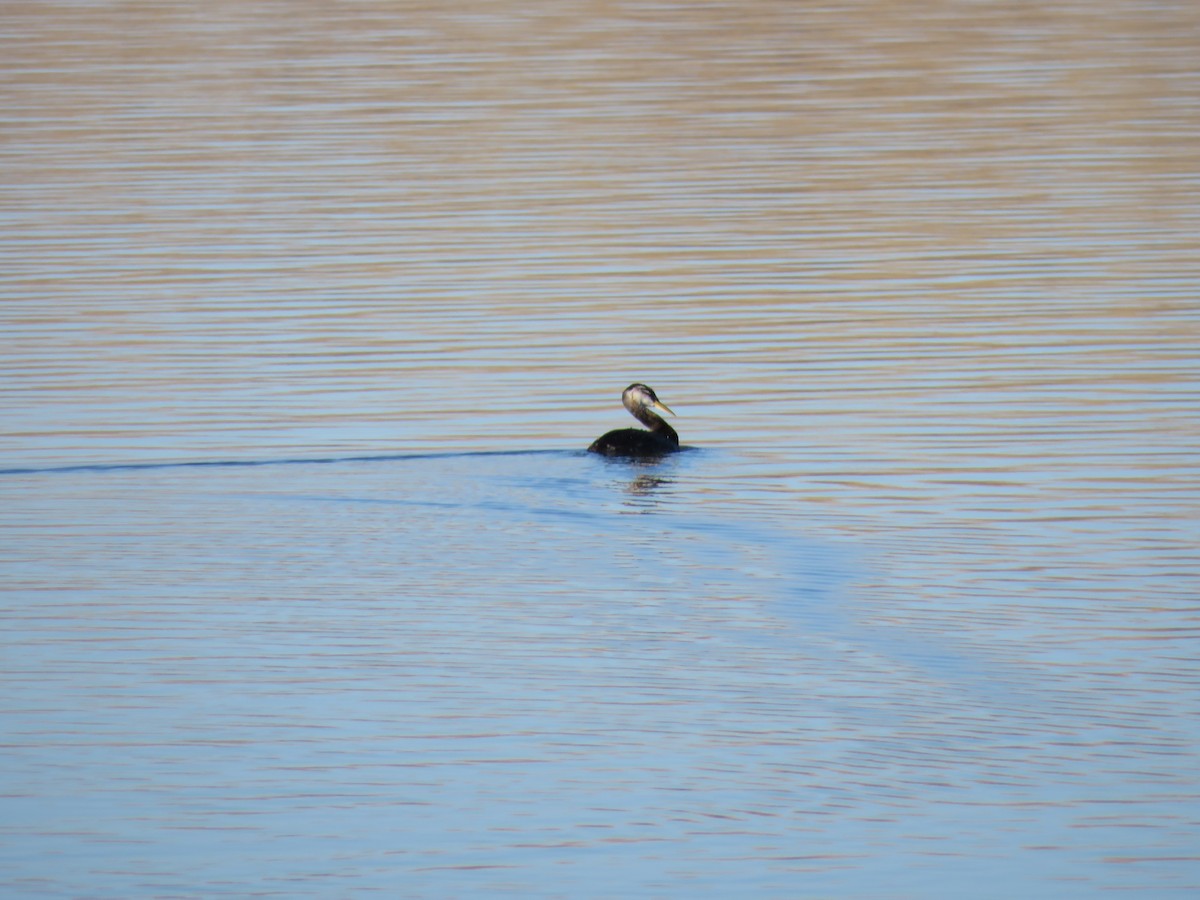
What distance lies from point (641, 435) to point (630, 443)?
10cm

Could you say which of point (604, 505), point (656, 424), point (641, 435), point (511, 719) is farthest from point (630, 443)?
point (511, 719)

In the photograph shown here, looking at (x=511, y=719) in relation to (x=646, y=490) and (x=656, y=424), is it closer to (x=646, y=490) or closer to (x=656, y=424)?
(x=646, y=490)

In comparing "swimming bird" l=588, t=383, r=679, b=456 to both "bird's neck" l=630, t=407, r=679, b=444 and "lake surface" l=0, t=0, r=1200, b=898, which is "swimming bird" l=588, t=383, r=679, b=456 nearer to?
"bird's neck" l=630, t=407, r=679, b=444

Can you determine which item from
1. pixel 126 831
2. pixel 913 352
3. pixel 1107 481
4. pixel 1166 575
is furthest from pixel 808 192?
pixel 126 831

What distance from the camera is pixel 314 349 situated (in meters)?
18.0

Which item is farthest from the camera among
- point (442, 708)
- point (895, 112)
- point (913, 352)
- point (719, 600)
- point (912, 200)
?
point (895, 112)

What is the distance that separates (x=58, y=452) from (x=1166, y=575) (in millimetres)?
6840

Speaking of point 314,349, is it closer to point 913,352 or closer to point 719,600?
point 913,352

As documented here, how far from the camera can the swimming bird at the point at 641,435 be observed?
14.1 meters

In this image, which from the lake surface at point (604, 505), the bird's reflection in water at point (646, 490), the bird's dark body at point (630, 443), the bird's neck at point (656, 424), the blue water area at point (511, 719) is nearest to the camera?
the blue water area at point (511, 719)

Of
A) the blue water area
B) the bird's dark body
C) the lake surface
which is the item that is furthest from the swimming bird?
the blue water area

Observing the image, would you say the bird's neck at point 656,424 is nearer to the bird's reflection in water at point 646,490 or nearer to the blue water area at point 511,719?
the bird's reflection in water at point 646,490

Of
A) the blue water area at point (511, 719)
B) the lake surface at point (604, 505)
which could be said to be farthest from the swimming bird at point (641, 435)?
the blue water area at point (511, 719)

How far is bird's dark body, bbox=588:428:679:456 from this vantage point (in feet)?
46.2
